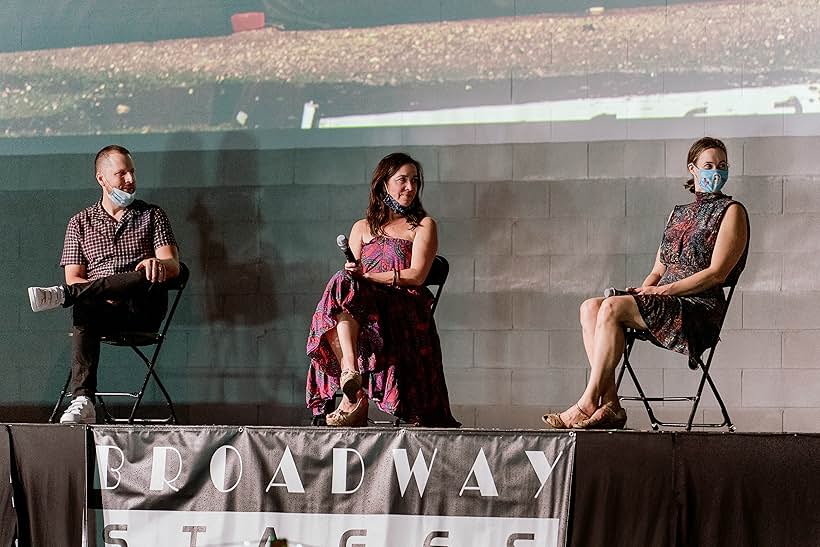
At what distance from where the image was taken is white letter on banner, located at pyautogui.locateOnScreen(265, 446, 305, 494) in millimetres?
3518

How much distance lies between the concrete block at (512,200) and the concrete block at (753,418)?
113 centimetres

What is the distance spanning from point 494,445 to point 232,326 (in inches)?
91.5

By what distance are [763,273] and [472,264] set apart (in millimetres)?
1253

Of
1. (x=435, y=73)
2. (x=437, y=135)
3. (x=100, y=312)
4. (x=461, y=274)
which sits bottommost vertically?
(x=100, y=312)

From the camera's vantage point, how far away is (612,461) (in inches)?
131

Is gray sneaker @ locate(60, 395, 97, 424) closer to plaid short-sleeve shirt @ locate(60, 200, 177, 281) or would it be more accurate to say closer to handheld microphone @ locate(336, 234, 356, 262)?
plaid short-sleeve shirt @ locate(60, 200, 177, 281)

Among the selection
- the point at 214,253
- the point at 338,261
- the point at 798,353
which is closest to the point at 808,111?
the point at 798,353

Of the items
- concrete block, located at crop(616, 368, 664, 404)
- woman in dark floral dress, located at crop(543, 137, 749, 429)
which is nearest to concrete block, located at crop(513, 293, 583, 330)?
concrete block, located at crop(616, 368, 664, 404)

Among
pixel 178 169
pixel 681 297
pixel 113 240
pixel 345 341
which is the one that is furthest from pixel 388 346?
pixel 178 169

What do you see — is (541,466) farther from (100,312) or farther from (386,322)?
(100,312)

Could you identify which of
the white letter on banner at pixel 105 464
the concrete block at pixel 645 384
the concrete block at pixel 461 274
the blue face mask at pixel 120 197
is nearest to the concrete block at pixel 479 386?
the concrete block at pixel 461 274

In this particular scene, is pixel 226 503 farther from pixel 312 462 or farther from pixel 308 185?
pixel 308 185

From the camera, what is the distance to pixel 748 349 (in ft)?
16.4

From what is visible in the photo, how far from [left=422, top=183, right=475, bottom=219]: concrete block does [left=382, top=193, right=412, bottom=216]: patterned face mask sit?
836mm
